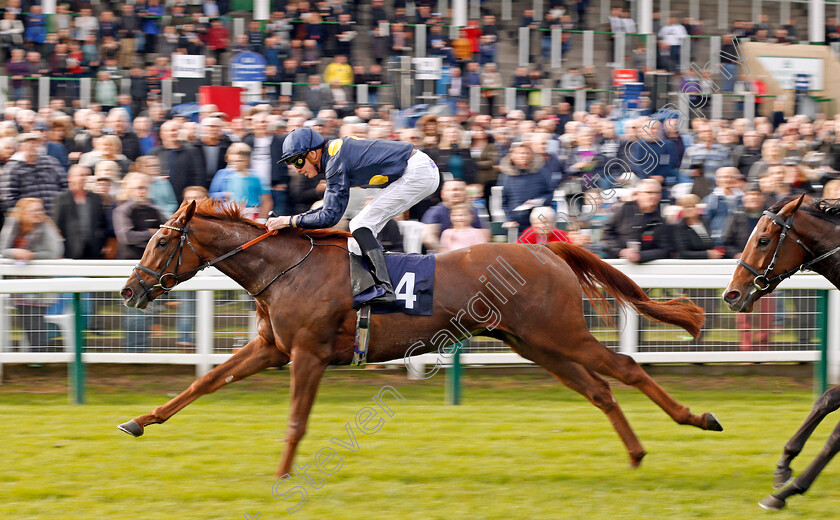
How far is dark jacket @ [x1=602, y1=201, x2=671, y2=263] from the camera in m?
7.18

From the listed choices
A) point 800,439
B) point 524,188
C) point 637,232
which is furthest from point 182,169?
point 800,439

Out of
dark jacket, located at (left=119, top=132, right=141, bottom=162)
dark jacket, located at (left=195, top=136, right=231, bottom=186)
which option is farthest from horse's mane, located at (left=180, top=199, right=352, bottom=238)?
dark jacket, located at (left=119, top=132, right=141, bottom=162)

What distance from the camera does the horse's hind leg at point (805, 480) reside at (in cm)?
423

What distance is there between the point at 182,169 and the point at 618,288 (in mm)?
4081

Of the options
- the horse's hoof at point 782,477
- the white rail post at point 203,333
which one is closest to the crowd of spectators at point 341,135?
the white rail post at point 203,333

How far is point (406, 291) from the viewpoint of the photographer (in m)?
4.83

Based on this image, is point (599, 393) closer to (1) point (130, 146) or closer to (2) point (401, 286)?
(2) point (401, 286)

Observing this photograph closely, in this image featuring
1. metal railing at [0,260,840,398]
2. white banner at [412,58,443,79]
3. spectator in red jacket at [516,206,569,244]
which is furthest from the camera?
white banner at [412,58,443,79]

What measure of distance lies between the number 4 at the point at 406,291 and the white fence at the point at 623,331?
1.86m

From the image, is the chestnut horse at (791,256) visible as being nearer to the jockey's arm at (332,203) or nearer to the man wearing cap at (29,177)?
the jockey's arm at (332,203)

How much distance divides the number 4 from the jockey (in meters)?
0.06

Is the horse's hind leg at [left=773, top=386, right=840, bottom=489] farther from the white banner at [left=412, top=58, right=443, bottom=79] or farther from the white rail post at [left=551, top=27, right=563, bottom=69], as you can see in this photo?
the white rail post at [left=551, top=27, right=563, bottom=69]

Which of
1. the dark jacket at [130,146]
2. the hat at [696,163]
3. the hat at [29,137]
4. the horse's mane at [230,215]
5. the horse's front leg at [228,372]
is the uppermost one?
the hat at [29,137]

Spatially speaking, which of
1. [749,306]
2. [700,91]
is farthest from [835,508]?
[700,91]
